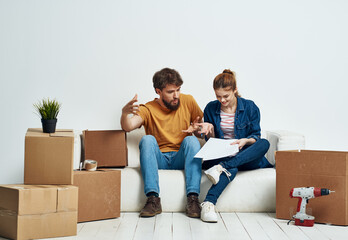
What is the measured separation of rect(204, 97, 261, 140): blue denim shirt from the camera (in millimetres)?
3111

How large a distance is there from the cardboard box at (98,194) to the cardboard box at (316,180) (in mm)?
954

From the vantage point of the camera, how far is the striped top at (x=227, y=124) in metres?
3.16

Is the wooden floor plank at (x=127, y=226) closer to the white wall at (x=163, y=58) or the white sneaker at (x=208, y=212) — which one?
the white sneaker at (x=208, y=212)

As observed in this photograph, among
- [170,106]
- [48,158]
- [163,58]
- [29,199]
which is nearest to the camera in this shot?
[29,199]

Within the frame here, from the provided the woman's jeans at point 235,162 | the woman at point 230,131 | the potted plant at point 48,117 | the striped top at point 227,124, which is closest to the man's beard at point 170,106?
the woman at point 230,131

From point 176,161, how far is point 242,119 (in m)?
0.52

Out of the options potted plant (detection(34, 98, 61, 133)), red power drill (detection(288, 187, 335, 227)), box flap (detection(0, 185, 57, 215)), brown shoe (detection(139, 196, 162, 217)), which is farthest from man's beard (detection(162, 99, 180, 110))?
box flap (detection(0, 185, 57, 215))

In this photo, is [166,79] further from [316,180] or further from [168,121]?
[316,180]

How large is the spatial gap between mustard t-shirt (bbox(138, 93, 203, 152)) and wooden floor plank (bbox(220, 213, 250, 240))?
2.12 feet

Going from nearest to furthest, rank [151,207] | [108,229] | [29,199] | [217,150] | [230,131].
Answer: [29,199] → [108,229] → [151,207] → [217,150] → [230,131]

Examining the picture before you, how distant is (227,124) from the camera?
3160 millimetres

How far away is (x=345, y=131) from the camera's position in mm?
3920

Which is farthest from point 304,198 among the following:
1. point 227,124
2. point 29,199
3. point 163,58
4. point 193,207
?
point 163,58

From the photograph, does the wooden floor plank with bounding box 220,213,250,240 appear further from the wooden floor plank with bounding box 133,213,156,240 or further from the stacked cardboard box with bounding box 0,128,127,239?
the stacked cardboard box with bounding box 0,128,127,239
